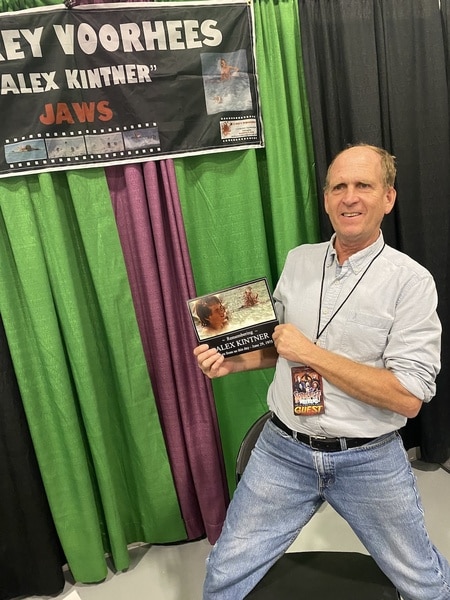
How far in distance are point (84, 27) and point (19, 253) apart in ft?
2.71

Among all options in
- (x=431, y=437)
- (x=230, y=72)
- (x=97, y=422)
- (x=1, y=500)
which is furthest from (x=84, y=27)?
(x=431, y=437)

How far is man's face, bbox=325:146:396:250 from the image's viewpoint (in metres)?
1.48

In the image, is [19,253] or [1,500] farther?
[1,500]

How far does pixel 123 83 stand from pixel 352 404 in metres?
1.36

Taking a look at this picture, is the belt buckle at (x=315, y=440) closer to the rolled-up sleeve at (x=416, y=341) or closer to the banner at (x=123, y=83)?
the rolled-up sleeve at (x=416, y=341)

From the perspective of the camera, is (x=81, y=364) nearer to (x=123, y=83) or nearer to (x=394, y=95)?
(x=123, y=83)

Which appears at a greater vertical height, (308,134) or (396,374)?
(308,134)

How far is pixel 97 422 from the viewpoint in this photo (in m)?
2.00

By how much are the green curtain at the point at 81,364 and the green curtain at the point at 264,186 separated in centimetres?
35

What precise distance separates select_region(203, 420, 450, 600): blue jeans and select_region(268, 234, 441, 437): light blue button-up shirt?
89 millimetres

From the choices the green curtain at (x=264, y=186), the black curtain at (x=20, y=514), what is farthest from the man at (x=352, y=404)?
the black curtain at (x=20, y=514)

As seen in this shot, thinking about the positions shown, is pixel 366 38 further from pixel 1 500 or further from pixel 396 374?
pixel 1 500

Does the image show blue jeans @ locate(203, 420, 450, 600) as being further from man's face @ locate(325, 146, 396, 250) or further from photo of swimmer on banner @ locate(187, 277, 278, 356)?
man's face @ locate(325, 146, 396, 250)

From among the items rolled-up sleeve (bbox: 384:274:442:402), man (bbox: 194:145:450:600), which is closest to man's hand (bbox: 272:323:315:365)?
man (bbox: 194:145:450:600)
